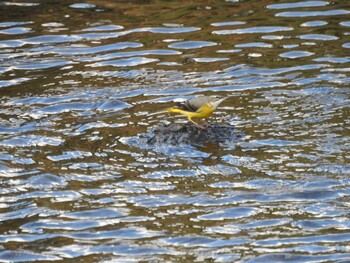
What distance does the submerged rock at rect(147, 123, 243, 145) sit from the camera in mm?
10875

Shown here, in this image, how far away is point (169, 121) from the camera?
38.4 ft

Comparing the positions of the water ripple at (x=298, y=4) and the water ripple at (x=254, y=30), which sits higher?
the water ripple at (x=298, y=4)

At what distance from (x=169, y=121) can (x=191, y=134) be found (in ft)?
2.28

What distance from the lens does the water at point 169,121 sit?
27.6 ft

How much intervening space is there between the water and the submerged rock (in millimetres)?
115

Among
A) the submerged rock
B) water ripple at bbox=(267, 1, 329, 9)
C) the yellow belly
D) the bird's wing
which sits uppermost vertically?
water ripple at bbox=(267, 1, 329, 9)

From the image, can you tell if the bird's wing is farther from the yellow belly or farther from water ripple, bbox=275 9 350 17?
water ripple, bbox=275 9 350 17

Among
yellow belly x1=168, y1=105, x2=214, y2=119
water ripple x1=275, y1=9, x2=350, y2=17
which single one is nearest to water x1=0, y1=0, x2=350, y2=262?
water ripple x1=275, y1=9, x2=350, y2=17

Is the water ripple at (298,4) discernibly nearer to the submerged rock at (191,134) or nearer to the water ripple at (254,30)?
the water ripple at (254,30)

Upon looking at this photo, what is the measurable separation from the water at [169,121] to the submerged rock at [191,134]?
0.11m

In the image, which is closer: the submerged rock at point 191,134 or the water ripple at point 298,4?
the submerged rock at point 191,134

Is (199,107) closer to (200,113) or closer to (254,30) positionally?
(200,113)

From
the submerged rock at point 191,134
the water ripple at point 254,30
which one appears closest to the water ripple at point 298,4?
the water ripple at point 254,30

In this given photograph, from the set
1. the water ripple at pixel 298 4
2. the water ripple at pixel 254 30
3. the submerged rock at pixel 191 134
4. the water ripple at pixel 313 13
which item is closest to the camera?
the submerged rock at pixel 191 134
